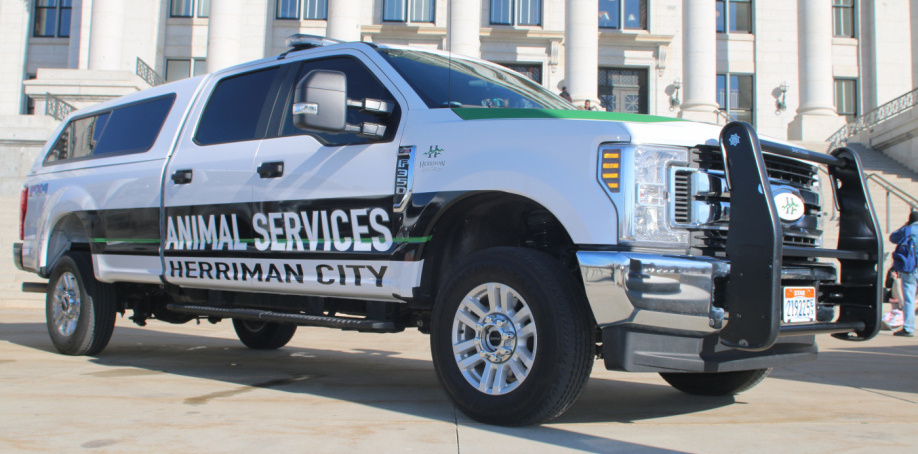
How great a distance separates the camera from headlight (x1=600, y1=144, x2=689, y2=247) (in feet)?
12.1

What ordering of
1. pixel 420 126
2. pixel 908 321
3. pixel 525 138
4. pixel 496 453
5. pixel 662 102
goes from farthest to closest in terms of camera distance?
pixel 662 102 → pixel 908 321 → pixel 420 126 → pixel 525 138 → pixel 496 453

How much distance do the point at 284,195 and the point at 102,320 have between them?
8.85 ft

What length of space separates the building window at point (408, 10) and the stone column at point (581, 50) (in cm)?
717

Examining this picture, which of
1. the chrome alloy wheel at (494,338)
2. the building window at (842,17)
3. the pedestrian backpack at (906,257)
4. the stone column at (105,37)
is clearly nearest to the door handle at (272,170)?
the chrome alloy wheel at (494,338)

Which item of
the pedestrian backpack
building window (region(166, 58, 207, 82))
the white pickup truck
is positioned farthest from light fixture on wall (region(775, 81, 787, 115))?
the white pickup truck

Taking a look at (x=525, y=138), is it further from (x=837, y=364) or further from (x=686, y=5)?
(x=686, y=5)

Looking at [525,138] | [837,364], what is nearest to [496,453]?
[525,138]

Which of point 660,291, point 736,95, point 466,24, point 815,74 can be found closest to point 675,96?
point 736,95

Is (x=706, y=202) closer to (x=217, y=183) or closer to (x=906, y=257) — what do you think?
(x=217, y=183)

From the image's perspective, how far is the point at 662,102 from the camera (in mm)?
33312

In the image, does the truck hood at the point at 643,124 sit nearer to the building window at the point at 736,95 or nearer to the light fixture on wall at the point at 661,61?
the light fixture on wall at the point at 661,61

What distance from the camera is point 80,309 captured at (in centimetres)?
688

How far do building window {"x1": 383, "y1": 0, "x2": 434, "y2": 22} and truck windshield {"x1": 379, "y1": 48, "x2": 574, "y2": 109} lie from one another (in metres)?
29.4

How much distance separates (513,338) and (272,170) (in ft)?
7.03
